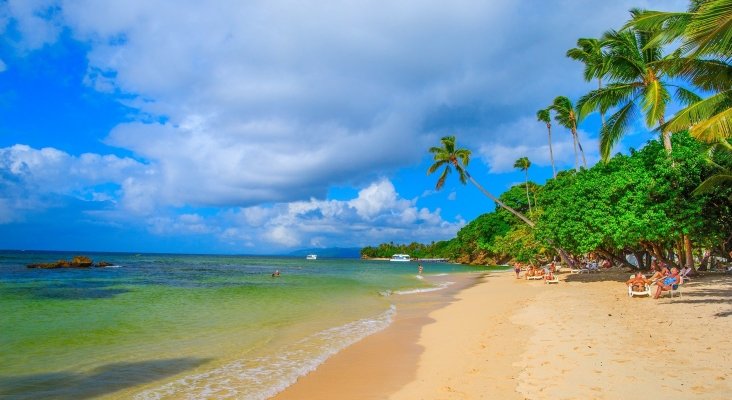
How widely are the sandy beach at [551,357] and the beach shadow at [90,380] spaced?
10.4ft

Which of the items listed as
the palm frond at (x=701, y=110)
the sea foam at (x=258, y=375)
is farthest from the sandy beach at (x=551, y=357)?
the palm frond at (x=701, y=110)

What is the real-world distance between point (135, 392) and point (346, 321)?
8358 mm

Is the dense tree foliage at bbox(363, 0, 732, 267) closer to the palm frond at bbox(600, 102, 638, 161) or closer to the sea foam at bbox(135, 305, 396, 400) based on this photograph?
the palm frond at bbox(600, 102, 638, 161)

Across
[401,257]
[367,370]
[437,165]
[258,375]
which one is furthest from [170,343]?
[401,257]

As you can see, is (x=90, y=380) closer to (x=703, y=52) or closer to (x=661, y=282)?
(x=703, y=52)

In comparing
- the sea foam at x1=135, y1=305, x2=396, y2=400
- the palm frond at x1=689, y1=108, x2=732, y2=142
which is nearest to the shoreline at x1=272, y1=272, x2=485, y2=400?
the sea foam at x1=135, y1=305, x2=396, y2=400

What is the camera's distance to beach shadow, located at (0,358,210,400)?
752 centimetres

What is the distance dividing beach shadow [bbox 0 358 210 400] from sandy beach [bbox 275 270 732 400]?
3.16m

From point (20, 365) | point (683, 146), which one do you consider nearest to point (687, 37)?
point (683, 146)

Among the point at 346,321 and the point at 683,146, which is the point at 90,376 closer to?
the point at 346,321

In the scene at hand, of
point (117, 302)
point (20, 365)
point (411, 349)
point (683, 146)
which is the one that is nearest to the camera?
point (20, 365)

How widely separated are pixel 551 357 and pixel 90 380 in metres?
8.80

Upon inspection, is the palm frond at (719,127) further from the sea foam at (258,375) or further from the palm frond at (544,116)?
the palm frond at (544,116)

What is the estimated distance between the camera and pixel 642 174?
17.7 metres
